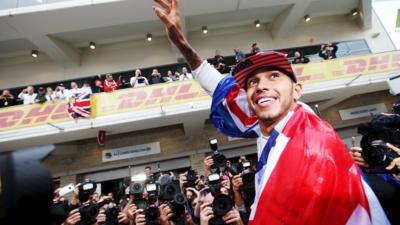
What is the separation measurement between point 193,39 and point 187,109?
5.16 metres

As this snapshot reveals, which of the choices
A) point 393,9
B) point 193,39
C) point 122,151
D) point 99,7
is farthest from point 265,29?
point 122,151

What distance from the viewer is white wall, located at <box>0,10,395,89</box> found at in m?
11.9

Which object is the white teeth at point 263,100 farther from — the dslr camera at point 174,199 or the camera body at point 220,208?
the dslr camera at point 174,199

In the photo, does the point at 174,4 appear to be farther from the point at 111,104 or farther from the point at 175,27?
the point at 111,104

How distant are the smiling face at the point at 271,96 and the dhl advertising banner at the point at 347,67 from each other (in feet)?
26.7

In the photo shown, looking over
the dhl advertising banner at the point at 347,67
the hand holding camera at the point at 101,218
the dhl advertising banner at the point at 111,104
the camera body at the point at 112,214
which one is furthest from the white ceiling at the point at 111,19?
the hand holding camera at the point at 101,218

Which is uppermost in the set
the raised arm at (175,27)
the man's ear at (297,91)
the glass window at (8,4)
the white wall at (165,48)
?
the glass window at (8,4)

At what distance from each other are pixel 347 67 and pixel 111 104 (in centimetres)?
740

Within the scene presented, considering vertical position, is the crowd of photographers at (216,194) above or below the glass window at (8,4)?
below

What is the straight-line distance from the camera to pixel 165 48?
40.7 ft

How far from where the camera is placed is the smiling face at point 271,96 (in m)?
1.23

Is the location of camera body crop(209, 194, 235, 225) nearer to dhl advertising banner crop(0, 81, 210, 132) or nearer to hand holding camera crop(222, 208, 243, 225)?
hand holding camera crop(222, 208, 243, 225)

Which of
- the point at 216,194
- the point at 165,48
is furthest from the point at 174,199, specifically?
the point at 165,48

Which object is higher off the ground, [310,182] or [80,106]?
[80,106]
